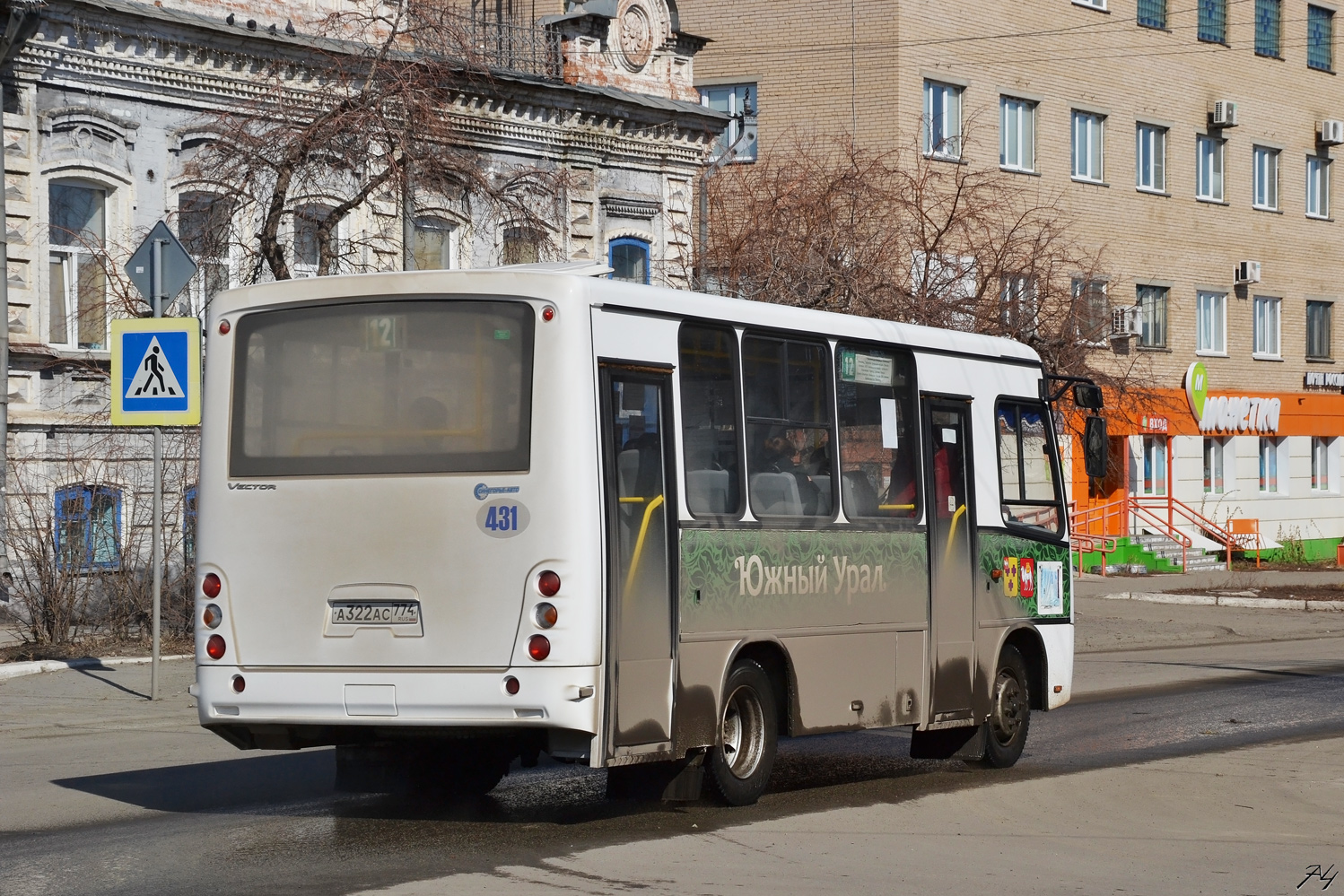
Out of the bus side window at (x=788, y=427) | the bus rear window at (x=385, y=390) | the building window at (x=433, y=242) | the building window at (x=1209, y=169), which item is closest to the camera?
the bus rear window at (x=385, y=390)

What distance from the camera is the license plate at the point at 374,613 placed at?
870cm

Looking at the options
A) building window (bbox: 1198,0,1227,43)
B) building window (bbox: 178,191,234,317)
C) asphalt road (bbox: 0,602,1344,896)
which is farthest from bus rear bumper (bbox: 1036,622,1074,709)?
building window (bbox: 1198,0,1227,43)

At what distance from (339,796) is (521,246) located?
43.7ft

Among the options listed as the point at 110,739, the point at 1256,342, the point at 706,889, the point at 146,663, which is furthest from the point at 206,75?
the point at 1256,342

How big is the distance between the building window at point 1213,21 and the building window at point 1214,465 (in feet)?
31.9

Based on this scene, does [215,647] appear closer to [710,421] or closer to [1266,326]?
[710,421]

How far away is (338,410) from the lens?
29.4 feet

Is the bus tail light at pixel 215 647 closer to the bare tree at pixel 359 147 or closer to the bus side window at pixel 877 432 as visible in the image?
the bus side window at pixel 877 432

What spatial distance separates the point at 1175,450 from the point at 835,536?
3413 centimetres

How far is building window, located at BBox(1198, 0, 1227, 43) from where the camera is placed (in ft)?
144

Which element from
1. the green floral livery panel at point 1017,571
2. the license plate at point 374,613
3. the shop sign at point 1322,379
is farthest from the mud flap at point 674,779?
the shop sign at point 1322,379

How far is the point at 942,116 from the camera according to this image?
1460 inches

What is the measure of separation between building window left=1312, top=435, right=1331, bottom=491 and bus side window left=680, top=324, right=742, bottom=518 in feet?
136

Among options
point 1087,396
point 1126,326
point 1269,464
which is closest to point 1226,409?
point 1269,464
